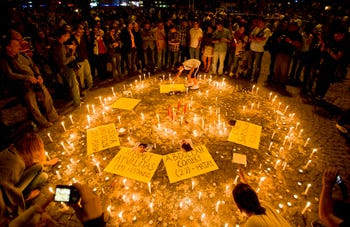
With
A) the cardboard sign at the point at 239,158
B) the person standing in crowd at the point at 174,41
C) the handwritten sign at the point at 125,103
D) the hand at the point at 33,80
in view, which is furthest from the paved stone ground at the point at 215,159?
the person standing in crowd at the point at 174,41

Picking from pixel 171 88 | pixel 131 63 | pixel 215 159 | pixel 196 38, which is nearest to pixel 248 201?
pixel 215 159

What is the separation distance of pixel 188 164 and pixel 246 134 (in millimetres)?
2033

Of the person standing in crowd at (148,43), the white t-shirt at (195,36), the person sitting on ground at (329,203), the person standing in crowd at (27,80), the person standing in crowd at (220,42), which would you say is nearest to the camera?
the person sitting on ground at (329,203)

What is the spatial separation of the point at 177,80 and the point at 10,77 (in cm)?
613

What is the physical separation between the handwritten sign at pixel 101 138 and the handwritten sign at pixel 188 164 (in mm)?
1584

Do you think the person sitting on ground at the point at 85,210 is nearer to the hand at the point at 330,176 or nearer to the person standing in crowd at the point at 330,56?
the hand at the point at 330,176

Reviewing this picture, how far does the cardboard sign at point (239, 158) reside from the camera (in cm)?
468

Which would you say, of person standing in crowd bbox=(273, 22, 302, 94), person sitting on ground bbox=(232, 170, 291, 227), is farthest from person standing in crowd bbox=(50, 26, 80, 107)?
person standing in crowd bbox=(273, 22, 302, 94)

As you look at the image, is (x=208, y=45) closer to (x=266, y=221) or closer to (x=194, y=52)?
(x=194, y=52)

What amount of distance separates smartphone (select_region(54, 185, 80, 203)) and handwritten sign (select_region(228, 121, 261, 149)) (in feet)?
12.8

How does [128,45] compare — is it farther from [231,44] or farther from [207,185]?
[207,185]

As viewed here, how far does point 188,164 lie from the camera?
15.0 ft

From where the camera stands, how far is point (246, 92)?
8.22m

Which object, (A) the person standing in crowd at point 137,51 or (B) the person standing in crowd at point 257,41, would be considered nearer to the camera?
(B) the person standing in crowd at point 257,41
